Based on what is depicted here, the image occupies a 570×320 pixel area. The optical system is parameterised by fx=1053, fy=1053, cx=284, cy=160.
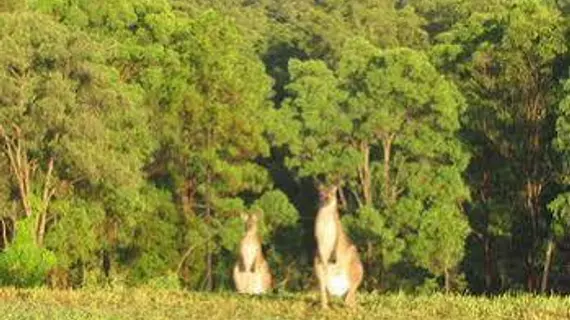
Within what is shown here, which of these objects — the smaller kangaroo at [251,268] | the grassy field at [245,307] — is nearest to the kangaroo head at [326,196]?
the grassy field at [245,307]

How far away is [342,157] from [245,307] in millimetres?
24277

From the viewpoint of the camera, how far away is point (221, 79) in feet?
106

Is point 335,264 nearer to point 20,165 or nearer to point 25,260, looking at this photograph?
point 25,260

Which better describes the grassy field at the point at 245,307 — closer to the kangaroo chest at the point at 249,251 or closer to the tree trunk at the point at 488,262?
the kangaroo chest at the point at 249,251

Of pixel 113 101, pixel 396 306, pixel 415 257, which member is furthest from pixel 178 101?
pixel 396 306

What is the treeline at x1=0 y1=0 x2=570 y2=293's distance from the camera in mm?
30141

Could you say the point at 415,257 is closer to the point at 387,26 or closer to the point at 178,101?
the point at 178,101

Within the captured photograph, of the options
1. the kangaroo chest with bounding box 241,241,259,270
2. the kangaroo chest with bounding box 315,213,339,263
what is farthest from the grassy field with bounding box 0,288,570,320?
the kangaroo chest with bounding box 241,241,259,270

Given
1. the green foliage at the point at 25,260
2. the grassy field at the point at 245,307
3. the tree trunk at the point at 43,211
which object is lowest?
the grassy field at the point at 245,307

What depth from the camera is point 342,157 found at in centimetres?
3338

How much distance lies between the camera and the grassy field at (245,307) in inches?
345

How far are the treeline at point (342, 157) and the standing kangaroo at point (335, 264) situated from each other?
1961 cm

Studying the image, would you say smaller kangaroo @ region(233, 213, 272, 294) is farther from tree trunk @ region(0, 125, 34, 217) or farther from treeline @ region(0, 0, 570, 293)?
treeline @ region(0, 0, 570, 293)

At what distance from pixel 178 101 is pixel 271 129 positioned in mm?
3269
